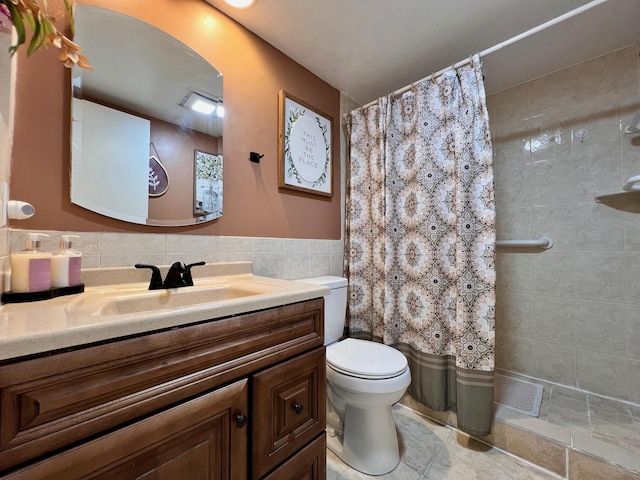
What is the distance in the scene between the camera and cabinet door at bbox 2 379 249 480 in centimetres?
45

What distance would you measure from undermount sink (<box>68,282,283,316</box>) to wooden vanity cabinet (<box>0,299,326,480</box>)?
12 centimetres

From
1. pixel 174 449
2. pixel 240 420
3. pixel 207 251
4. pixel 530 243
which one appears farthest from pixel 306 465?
pixel 530 243

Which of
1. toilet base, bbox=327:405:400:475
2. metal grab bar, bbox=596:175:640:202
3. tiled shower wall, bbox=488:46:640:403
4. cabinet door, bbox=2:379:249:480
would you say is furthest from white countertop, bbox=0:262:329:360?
tiled shower wall, bbox=488:46:640:403

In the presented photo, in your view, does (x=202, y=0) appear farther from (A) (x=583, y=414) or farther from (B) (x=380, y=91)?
(A) (x=583, y=414)

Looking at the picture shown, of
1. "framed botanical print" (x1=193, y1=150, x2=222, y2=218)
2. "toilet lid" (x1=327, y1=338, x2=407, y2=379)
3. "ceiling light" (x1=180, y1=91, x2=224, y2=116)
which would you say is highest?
"ceiling light" (x1=180, y1=91, x2=224, y2=116)

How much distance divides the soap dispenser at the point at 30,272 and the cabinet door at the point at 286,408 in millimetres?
629

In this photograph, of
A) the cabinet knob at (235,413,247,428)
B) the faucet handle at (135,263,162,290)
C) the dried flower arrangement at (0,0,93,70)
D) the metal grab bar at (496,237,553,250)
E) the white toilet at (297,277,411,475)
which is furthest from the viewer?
the metal grab bar at (496,237,553,250)

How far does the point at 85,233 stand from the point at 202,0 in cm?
117

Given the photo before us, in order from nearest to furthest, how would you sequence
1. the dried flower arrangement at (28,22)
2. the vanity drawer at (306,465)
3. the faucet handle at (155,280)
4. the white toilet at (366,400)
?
1. the dried flower arrangement at (28,22)
2. the vanity drawer at (306,465)
3. the faucet handle at (155,280)
4. the white toilet at (366,400)

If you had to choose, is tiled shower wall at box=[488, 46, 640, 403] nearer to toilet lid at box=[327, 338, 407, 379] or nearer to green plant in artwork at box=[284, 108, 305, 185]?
toilet lid at box=[327, 338, 407, 379]

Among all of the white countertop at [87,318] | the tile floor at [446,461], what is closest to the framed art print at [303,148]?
the white countertop at [87,318]

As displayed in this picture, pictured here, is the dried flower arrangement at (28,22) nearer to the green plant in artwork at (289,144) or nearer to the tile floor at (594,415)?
the green plant in artwork at (289,144)

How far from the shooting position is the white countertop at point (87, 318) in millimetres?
422

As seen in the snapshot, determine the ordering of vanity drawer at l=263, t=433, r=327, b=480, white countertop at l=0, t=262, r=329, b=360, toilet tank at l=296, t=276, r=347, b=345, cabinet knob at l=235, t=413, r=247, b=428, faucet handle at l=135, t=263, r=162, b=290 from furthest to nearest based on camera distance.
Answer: toilet tank at l=296, t=276, r=347, b=345 < faucet handle at l=135, t=263, r=162, b=290 < vanity drawer at l=263, t=433, r=327, b=480 < cabinet knob at l=235, t=413, r=247, b=428 < white countertop at l=0, t=262, r=329, b=360
